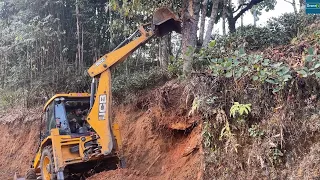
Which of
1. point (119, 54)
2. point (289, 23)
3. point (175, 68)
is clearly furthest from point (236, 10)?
point (119, 54)

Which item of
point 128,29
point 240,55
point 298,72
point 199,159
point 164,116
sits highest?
point 128,29

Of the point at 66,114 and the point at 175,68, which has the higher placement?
the point at 175,68

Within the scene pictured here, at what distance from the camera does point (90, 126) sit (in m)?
7.01

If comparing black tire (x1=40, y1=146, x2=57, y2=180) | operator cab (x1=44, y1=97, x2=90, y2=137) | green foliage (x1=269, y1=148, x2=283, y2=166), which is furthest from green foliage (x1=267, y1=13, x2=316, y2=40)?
black tire (x1=40, y1=146, x2=57, y2=180)

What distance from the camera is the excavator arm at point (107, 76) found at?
6.09 metres

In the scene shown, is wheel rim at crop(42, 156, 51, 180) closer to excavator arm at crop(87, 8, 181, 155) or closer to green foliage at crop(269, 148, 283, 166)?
excavator arm at crop(87, 8, 181, 155)

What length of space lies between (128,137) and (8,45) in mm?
9475

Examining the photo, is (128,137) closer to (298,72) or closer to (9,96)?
(298,72)

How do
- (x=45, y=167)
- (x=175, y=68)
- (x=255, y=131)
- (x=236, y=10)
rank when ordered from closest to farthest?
1. (x=255, y=131)
2. (x=45, y=167)
3. (x=175, y=68)
4. (x=236, y=10)

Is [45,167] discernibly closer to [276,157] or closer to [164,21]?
[164,21]

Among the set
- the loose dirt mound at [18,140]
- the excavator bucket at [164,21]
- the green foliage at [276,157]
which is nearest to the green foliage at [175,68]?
the excavator bucket at [164,21]

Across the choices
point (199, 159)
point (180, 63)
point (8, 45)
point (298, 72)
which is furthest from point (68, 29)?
point (298, 72)

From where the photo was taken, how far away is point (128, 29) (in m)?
11.7

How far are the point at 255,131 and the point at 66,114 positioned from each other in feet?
14.2
